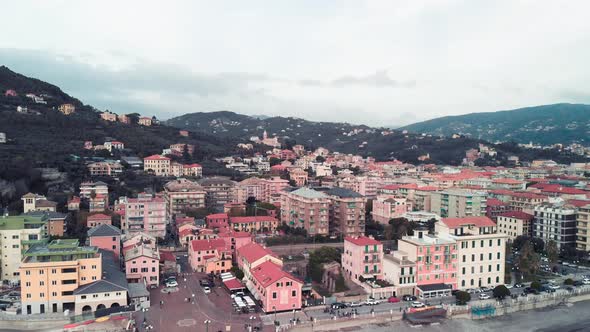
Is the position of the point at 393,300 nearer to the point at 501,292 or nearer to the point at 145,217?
the point at 501,292

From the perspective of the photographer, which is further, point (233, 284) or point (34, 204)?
point (34, 204)

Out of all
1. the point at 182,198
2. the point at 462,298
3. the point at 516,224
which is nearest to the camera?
the point at 462,298

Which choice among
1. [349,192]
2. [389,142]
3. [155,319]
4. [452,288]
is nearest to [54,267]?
[155,319]

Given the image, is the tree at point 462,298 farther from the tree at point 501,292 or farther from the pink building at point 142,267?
the pink building at point 142,267

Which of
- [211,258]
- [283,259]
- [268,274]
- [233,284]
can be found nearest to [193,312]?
[233,284]

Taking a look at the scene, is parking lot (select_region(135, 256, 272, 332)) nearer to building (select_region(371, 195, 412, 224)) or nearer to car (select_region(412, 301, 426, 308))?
car (select_region(412, 301, 426, 308))

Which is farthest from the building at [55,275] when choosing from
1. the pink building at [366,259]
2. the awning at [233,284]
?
the pink building at [366,259]

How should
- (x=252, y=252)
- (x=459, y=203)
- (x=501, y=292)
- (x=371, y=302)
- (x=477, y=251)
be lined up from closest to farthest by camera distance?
(x=371, y=302)
(x=501, y=292)
(x=477, y=251)
(x=252, y=252)
(x=459, y=203)
